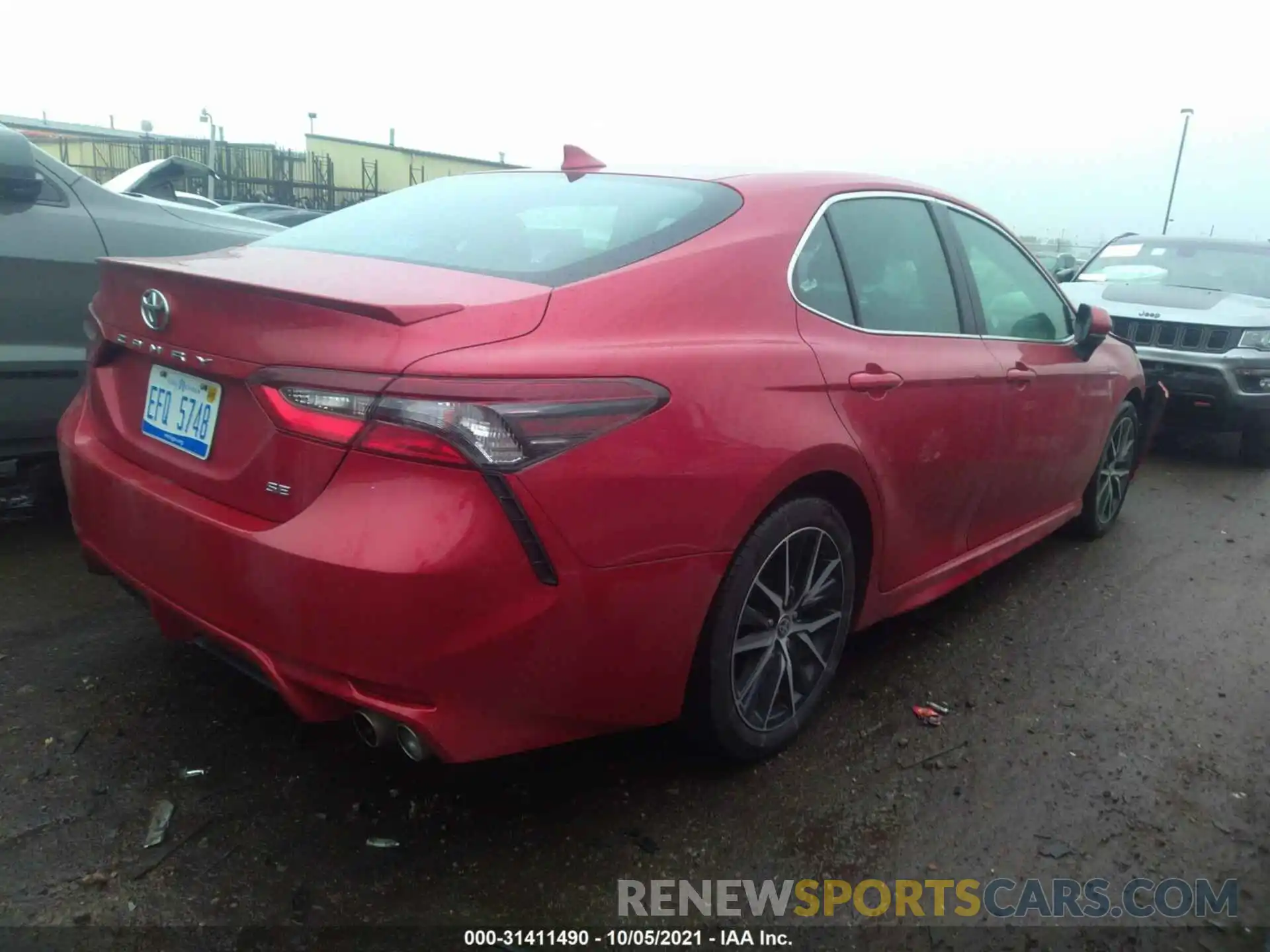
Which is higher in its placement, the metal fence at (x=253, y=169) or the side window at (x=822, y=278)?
the metal fence at (x=253, y=169)

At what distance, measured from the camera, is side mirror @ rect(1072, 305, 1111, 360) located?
4133mm

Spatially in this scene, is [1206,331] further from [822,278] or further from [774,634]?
[774,634]

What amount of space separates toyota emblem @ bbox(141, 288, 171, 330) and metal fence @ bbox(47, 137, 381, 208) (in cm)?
2026

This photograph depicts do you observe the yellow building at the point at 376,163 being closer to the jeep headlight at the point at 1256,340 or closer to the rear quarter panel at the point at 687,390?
the jeep headlight at the point at 1256,340

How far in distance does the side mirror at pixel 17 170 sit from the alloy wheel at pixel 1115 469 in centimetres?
463

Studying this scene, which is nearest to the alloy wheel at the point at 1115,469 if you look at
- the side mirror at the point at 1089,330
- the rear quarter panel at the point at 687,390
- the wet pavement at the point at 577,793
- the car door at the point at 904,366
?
the side mirror at the point at 1089,330

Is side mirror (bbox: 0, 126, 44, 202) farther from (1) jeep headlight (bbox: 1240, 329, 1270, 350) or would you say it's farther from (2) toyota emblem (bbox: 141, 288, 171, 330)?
(1) jeep headlight (bbox: 1240, 329, 1270, 350)

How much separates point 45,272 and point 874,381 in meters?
3.10

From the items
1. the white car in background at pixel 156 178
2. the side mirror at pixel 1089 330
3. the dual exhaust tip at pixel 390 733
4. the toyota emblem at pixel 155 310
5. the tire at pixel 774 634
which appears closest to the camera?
the dual exhaust tip at pixel 390 733

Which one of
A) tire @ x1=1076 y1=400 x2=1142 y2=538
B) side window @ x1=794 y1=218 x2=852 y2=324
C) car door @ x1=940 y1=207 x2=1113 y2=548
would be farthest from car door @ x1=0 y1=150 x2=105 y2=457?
tire @ x1=1076 y1=400 x2=1142 y2=538

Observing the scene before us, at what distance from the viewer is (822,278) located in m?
2.77

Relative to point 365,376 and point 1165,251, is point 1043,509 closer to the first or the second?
point 365,376

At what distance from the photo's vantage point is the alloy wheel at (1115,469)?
4.79 m

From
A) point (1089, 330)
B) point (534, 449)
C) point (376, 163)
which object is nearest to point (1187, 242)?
point (1089, 330)
